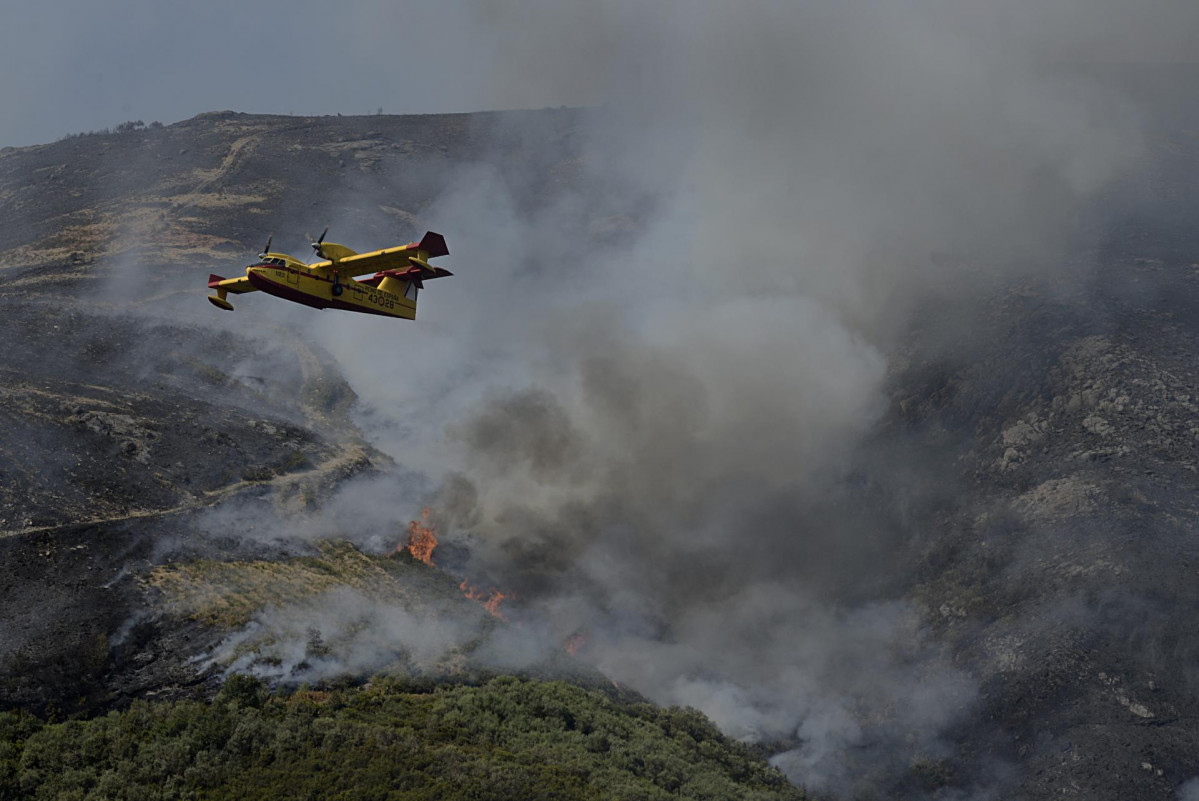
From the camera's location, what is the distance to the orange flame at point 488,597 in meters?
49.0

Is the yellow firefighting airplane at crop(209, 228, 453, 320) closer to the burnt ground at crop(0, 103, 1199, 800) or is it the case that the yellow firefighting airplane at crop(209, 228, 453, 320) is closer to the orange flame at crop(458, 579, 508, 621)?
the burnt ground at crop(0, 103, 1199, 800)

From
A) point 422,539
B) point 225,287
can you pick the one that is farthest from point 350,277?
point 422,539

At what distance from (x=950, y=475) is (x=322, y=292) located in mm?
38143

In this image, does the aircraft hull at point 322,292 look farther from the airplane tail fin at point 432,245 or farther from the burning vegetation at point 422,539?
the burning vegetation at point 422,539

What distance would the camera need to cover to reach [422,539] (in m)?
52.1

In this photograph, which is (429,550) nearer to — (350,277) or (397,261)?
(350,277)

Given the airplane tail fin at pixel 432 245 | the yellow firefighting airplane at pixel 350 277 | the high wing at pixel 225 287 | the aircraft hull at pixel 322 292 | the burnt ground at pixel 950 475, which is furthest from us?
the high wing at pixel 225 287

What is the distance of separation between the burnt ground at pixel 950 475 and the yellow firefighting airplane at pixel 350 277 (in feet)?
44.2

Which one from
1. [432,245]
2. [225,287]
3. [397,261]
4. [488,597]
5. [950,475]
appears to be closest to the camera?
[432,245]

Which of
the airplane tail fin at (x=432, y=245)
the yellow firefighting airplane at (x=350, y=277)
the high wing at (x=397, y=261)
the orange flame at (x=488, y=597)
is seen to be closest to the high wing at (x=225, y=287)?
the yellow firefighting airplane at (x=350, y=277)

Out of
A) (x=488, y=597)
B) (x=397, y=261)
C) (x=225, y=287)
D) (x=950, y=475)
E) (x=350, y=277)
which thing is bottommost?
(x=488, y=597)

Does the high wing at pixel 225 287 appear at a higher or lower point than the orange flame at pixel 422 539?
higher

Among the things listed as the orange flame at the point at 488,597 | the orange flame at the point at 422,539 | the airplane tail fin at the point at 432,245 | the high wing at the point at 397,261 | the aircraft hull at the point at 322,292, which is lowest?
the orange flame at the point at 488,597

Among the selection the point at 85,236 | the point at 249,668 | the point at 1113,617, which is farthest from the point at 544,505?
the point at 85,236
